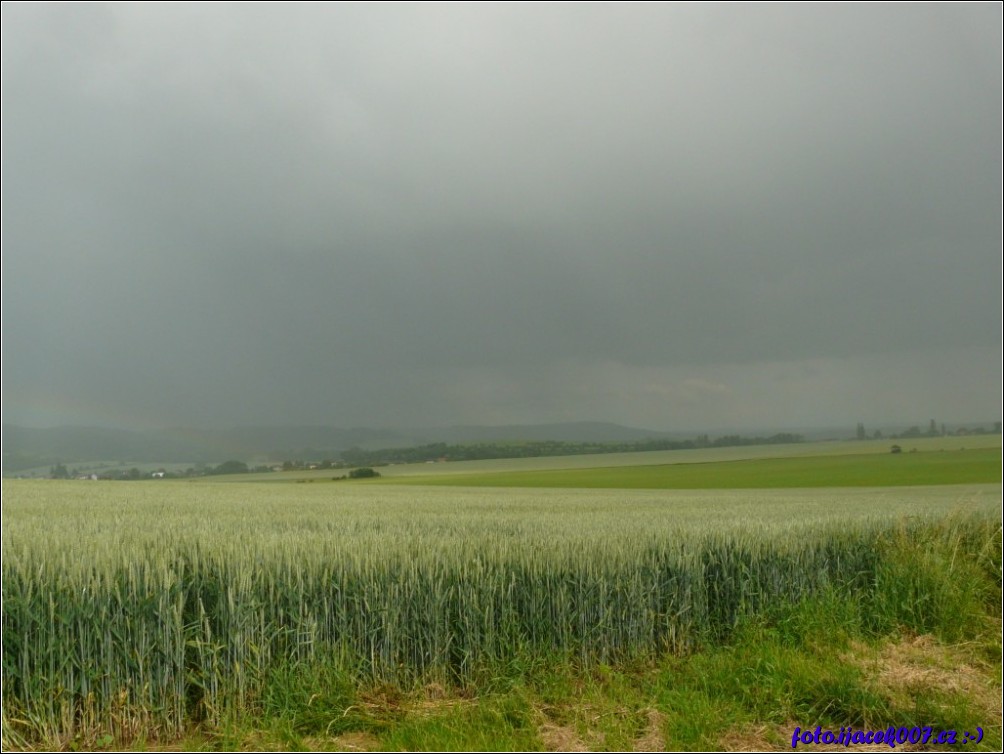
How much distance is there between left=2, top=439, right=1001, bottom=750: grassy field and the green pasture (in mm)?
39111

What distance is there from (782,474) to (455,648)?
53.9 metres

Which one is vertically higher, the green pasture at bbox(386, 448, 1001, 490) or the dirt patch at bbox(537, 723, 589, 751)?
the dirt patch at bbox(537, 723, 589, 751)

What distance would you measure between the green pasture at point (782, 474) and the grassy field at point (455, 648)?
39111 mm

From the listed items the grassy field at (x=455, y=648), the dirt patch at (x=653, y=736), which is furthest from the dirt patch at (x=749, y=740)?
the dirt patch at (x=653, y=736)

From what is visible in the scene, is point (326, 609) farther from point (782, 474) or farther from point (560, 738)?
point (782, 474)

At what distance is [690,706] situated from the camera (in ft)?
20.4

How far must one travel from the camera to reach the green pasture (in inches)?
1874

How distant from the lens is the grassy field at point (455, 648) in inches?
217

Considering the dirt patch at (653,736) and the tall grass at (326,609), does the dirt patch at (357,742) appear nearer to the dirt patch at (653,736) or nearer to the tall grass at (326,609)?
the tall grass at (326,609)

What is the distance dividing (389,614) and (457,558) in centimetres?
84

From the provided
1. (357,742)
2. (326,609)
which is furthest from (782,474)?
(357,742)

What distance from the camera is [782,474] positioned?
182 feet

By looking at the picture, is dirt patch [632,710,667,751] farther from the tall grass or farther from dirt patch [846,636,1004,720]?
dirt patch [846,636,1004,720]

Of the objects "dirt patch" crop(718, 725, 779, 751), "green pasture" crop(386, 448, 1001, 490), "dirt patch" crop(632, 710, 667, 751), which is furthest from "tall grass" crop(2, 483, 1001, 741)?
"green pasture" crop(386, 448, 1001, 490)
